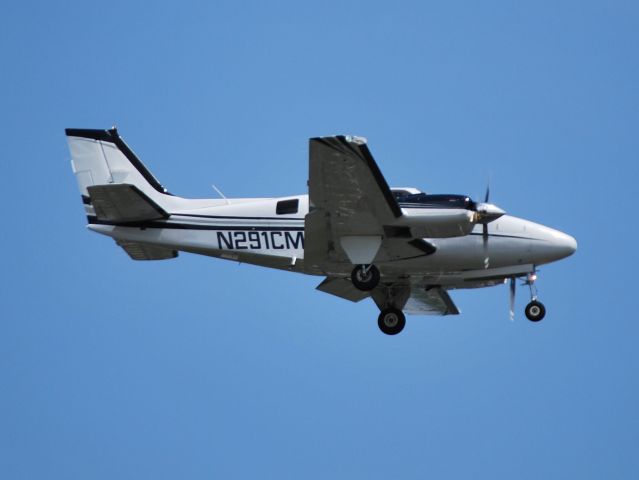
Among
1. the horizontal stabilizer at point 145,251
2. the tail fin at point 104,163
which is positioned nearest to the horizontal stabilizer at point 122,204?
the horizontal stabilizer at point 145,251

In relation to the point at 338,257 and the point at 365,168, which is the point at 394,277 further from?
the point at 365,168

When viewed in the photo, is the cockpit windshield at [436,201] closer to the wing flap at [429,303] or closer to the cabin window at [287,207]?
the cabin window at [287,207]

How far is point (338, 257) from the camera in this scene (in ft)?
82.1

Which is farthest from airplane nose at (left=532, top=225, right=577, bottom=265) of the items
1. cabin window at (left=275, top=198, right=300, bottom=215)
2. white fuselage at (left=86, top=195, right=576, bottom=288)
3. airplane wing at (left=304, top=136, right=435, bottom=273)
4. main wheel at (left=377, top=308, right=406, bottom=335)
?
cabin window at (left=275, top=198, right=300, bottom=215)

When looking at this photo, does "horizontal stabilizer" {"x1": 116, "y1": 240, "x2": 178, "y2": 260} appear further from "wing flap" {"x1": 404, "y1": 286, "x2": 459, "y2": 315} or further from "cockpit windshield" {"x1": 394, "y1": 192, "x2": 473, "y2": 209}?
"wing flap" {"x1": 404, "y1": 286, "x2": 459, "y2": 315}

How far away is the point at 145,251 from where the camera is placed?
26.5m

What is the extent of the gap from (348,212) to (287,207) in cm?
258

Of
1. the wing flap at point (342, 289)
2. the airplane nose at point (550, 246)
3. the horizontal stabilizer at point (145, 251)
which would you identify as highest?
the horizontal stabilizer at point (145, 251)

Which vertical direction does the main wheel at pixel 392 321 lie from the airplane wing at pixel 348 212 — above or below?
below

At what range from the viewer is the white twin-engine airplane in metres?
23.7

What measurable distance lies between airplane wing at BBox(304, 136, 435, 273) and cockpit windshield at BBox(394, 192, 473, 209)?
1.92 feet

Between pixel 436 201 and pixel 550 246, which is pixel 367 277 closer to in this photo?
pixel 436 201

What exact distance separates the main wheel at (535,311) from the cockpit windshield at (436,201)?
4070 mm

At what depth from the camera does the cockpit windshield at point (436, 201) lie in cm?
2380
